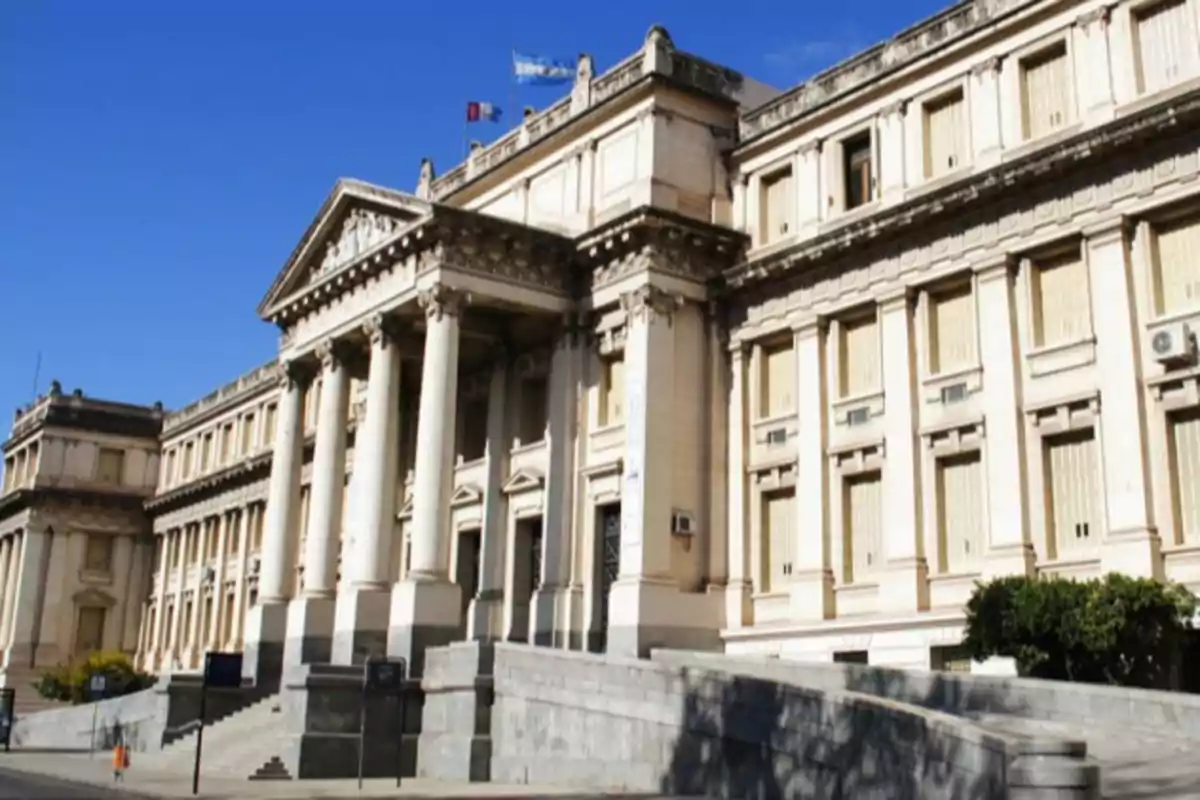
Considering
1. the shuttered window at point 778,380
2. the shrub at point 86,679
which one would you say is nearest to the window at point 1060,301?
the shuttered window at point 778,380

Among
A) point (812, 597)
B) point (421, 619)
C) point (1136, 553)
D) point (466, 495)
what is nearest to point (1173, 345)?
point (1136, 553)

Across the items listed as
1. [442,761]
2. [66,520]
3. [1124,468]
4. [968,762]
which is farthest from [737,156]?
[66,520]

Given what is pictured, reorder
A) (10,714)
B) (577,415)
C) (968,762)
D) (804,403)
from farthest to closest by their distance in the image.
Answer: (10,714) < (577,415) < (804,403) < (968,762)

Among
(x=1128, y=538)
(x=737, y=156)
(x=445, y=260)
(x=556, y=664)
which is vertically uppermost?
(x=737, y=156)

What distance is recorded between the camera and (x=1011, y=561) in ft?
72.5

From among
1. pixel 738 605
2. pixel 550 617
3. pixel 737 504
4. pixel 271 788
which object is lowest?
pixel 271 788

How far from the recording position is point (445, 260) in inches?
1125

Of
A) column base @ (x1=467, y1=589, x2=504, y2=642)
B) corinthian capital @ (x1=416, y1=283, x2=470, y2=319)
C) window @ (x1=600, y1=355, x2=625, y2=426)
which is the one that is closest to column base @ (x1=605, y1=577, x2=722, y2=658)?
window @ (x1=600, y1=355, x2=625, y2=426)

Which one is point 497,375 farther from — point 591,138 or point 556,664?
point 556,664

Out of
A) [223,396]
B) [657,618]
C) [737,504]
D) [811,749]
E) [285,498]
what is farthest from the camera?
[223,396]

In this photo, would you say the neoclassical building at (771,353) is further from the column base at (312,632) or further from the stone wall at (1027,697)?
the stone wall at (1027,697)

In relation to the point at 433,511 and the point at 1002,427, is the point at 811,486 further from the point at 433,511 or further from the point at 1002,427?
the point at 433,511

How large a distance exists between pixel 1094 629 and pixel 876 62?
13454 millimetres

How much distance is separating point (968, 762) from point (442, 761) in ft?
44.2
